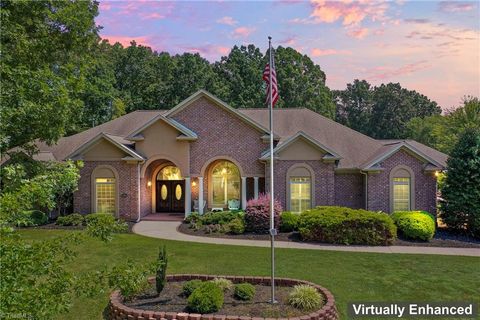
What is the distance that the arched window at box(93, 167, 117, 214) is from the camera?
23.7 meters

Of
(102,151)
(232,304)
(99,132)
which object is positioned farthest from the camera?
(99,132)

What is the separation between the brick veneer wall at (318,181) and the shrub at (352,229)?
4215mm

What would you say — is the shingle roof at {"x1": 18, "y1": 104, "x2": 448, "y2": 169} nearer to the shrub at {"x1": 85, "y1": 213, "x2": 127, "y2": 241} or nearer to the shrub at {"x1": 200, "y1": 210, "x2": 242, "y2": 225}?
the shrub at {"x1": 200, "y1": 210, "x2": 242, "y2": 225}

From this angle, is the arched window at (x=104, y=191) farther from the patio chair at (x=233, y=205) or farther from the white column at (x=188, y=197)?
the patio chair at (x=233, y=205)

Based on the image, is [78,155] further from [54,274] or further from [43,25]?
[54,274]

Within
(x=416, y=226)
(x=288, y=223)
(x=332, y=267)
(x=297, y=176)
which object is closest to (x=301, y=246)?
(x=288, y=223)

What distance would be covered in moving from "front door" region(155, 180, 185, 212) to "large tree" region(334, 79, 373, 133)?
2338 inches

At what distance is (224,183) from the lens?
25.3 m

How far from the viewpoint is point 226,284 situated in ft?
34.1

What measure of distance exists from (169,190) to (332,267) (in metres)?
15.3

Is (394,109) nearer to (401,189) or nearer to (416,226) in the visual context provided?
(401,189)

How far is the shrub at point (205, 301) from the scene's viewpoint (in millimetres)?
8828

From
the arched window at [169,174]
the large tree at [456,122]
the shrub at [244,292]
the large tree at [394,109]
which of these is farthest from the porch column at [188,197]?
the large tree at [394,109]

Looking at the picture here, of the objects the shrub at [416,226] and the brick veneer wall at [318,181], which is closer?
the shrub at [416,226]
